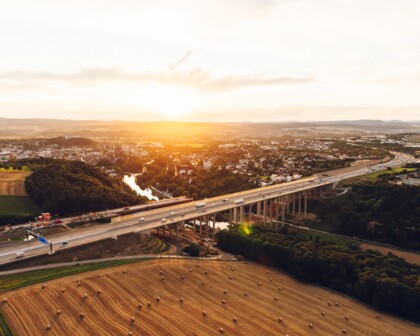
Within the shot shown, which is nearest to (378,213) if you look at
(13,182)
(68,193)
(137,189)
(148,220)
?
(148,220)

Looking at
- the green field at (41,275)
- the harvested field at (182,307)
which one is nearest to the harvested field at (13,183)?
the green field at (41,275)

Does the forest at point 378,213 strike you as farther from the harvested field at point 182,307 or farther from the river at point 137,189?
the river at point 137,189

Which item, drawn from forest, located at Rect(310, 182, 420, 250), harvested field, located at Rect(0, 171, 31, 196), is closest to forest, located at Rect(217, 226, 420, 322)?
forest, located at Rect(310, 182, 420, 250)

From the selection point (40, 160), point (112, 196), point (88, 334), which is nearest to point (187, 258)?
point (88, 334)

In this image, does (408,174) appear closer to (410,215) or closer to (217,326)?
(410,215)

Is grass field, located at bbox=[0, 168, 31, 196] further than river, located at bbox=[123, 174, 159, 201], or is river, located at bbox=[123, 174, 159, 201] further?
river, located at bbox=[123, 174, 159, 201]

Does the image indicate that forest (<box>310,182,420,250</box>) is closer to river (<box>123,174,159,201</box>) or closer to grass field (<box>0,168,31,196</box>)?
river (<box>123,174,159,201</box>)
